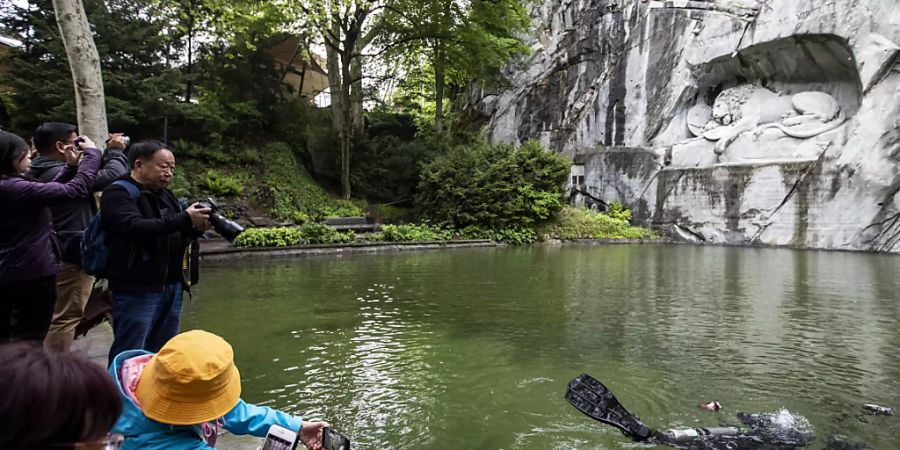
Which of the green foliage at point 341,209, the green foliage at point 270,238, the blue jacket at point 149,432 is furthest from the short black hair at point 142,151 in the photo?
the green foliage at point 341,209

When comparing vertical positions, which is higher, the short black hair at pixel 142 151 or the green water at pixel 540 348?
the short black hair at pixel 142 151

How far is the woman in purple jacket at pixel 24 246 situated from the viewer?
287 centimetres

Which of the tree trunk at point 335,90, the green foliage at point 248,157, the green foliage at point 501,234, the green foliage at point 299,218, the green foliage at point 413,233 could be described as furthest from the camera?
the tree trunk at point 335,90

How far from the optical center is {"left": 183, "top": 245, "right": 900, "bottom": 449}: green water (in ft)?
12.3

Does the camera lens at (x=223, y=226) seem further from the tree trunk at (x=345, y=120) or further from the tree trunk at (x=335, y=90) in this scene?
the tree trunk at (x=335, y=90)

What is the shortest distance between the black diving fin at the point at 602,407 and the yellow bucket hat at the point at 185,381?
2.49 meters

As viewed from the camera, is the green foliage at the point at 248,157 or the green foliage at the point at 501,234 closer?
the green foliage at the point at 501,234

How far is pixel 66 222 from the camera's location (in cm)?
364

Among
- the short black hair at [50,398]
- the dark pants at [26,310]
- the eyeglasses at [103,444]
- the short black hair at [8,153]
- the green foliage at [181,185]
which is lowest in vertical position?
the dark pants at [26,310]

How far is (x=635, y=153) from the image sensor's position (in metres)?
23.7

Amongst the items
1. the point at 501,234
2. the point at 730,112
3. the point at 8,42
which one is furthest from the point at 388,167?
the point at 730,112

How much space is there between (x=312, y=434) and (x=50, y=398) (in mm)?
1314

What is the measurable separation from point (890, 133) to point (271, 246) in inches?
764

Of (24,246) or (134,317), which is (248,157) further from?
(134,317)
